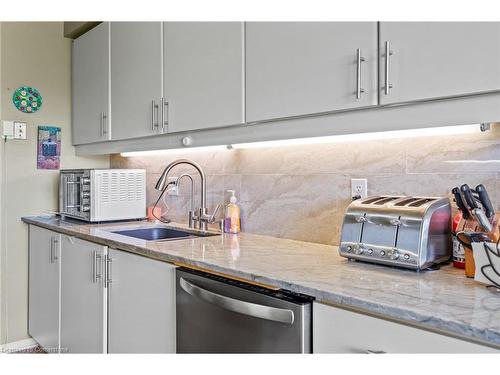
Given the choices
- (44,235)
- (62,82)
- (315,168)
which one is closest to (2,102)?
(62,82)

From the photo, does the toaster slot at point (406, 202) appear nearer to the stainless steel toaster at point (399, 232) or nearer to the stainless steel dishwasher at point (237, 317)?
the stainless steel toaster at point (399, 232)

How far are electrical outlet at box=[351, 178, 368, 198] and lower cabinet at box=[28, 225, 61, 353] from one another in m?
1.72

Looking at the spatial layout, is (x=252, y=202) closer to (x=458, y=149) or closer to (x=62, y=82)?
(x=458, y=149)

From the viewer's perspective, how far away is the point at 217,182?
8.02 ft

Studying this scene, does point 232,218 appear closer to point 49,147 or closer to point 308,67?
point 308,67

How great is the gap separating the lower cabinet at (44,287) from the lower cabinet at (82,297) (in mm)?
98

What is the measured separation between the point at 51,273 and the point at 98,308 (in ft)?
2.16

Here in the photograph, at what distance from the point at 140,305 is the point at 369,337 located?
111 cm

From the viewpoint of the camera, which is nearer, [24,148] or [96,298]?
[96,298]

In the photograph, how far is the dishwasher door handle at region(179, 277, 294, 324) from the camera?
1.18m

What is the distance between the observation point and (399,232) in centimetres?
130

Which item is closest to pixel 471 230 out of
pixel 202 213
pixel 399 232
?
pixel 399 232

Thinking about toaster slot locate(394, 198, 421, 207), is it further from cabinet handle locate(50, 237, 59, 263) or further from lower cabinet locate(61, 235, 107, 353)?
cabinet handle locate(50, 237, 59, 263)

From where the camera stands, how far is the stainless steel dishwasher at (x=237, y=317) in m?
1.17
